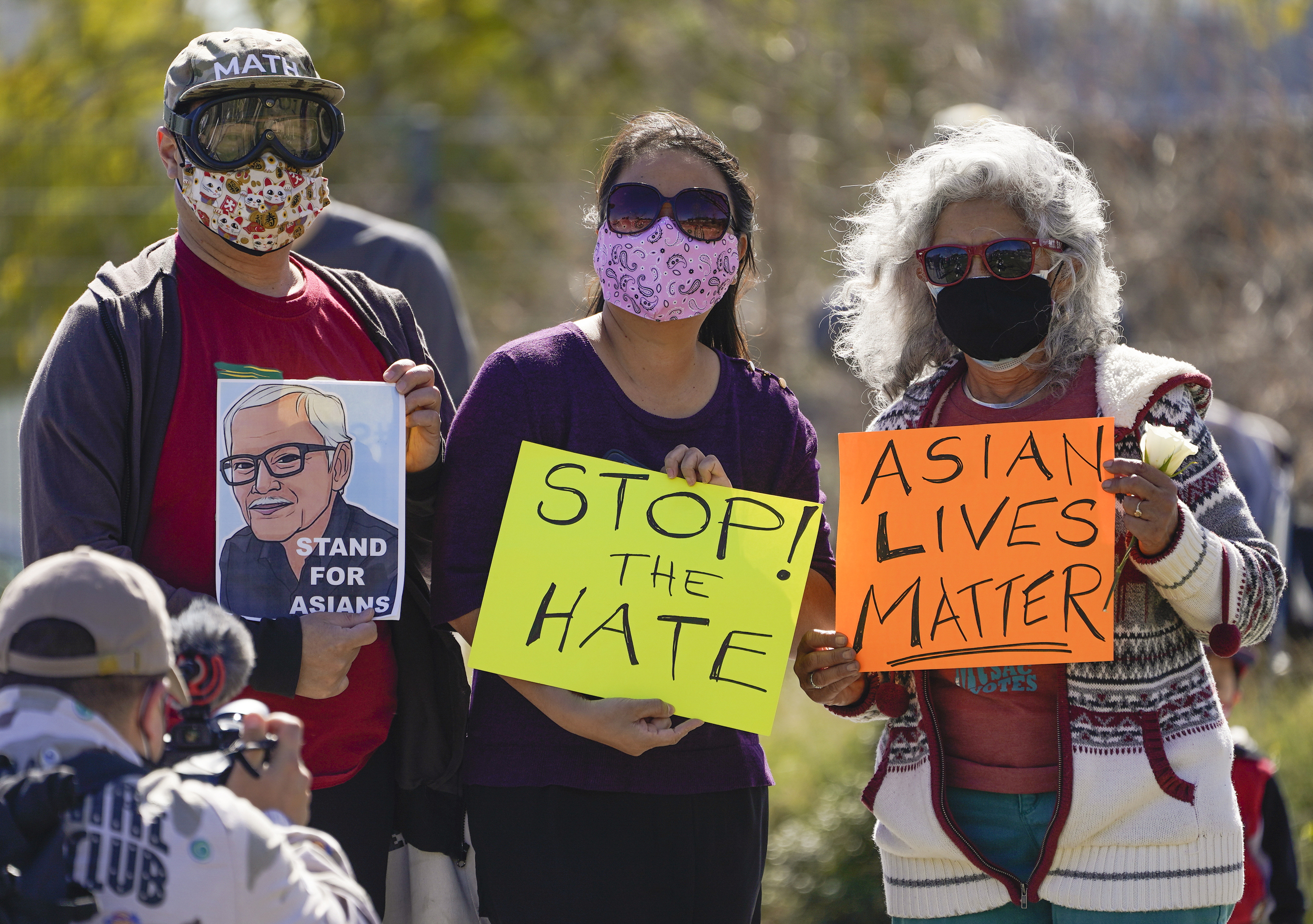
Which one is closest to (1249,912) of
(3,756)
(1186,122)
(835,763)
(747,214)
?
(835,763)

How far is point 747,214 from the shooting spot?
322 cm

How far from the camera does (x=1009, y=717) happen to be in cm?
296

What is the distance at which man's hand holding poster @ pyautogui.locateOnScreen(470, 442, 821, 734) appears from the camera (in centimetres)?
285

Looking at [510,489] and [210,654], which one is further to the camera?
[510,489]

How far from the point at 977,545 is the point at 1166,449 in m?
0.43

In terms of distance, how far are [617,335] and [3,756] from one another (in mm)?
1522

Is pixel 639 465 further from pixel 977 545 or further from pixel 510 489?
pixel 977 545

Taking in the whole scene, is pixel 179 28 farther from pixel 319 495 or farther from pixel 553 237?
pixel 319 495

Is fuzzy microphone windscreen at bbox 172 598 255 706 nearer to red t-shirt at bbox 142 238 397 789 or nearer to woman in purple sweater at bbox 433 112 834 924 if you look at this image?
red t-shirt at bbox 142 238 397 789

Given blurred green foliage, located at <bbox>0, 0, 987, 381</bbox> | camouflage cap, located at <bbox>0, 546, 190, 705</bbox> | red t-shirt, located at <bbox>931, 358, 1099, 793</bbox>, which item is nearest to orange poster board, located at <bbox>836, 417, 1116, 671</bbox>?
red t-shirt, located at <bbox>931, 358, 1099, 793</bbox>

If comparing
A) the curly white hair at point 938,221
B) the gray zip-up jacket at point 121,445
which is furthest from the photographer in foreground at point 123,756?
the curly white hair at point 938,221

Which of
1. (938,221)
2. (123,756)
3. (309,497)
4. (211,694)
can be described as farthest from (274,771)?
(938,221)

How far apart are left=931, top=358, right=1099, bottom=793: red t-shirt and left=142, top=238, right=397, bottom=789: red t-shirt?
1133mm

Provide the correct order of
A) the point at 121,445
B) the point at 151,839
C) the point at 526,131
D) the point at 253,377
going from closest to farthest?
1. the point at 151,839
2. the point at 121,445
3. the point at 253,377
4. the point at 526,131
